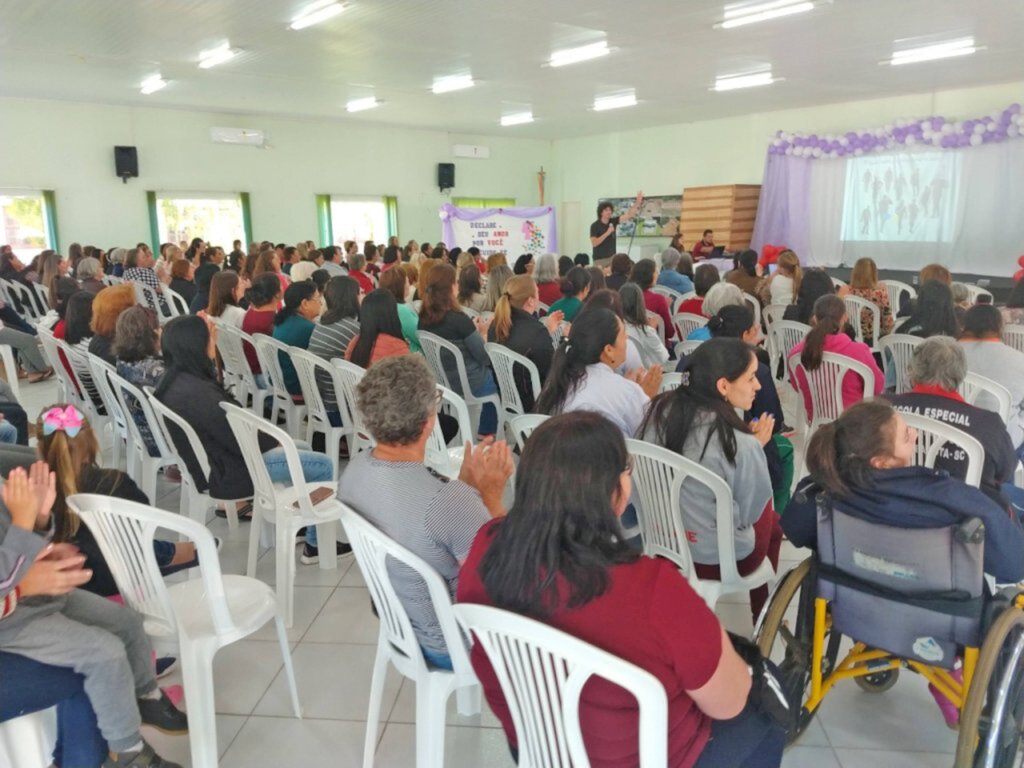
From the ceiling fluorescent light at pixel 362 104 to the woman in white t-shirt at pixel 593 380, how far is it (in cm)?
793

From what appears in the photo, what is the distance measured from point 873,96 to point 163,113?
9.86m

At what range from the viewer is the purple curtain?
36.4 feet

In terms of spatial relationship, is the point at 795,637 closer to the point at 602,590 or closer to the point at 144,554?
the point at 602,590

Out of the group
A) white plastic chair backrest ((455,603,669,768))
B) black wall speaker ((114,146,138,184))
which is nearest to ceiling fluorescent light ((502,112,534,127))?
black wall speaker ((114,146,138,184))

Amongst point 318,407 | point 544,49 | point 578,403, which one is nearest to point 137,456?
point 318,407

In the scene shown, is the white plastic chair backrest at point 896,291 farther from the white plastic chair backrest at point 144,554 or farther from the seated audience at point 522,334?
the white plastic chair backrest at point 144,554

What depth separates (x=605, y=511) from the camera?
1.23 metres

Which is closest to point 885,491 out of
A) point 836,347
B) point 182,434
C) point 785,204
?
point 836,347

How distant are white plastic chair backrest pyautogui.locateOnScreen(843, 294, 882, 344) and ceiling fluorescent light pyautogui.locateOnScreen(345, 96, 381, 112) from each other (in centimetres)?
677

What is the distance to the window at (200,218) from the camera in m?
11.0

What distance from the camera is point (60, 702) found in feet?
5.45

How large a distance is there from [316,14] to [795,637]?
5508 mm

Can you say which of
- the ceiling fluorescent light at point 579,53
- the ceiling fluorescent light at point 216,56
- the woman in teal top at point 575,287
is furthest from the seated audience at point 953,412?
the ceiling fluorescent light at point 216,56

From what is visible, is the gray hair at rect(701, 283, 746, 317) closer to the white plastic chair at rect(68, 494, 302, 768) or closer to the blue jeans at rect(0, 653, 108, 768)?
the white plastic chair at rect(68, 494, 302, 768)
